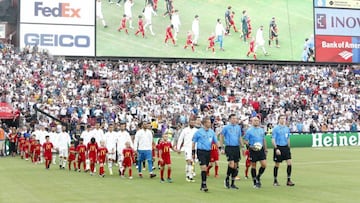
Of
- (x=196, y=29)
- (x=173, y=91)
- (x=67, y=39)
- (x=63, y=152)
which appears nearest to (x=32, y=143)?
(x=63, y=152)

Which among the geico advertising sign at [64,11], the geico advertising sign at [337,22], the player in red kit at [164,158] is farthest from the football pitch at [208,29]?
the player in red kit at [164,158]

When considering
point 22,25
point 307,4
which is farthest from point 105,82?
point 307,4

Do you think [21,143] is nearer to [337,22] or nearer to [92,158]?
[92,158]

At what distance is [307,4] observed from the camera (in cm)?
5900

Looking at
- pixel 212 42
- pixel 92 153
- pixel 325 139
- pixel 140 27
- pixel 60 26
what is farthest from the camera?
pixel 212 42

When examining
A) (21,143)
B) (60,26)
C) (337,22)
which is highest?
(337,22)

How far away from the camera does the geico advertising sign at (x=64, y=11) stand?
51.5m

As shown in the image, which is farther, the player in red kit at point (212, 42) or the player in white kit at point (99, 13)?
the player in red kit at point (212, 42)

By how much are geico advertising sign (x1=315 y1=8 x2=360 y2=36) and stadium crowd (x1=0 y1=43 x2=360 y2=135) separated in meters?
3.70

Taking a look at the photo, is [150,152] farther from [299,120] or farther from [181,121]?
[299,120]

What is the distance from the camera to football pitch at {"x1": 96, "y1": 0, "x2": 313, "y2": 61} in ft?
172

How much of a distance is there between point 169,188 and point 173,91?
103 ft

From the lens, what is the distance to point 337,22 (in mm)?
60000

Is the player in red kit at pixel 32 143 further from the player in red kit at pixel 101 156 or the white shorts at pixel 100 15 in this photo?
the white shorts at pixel 100 15
